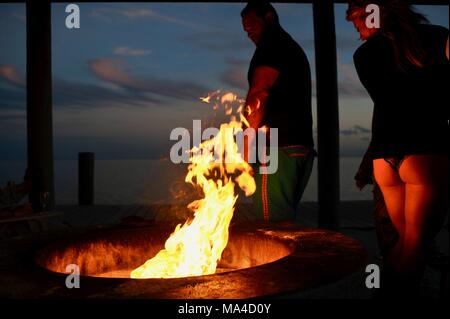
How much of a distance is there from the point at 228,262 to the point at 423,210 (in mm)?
1309

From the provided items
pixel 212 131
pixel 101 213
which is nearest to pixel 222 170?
pixel 212 131

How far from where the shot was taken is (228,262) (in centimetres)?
290

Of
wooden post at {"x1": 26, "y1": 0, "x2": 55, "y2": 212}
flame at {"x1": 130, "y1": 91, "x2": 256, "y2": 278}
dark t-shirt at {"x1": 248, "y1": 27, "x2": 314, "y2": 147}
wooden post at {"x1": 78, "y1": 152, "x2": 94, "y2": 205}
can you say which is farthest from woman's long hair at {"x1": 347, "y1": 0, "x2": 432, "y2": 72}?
wooden post at {"x1": 78, "y1": 152, "x2": 94, "y2": 205}

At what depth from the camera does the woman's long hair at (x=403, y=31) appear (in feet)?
7.13

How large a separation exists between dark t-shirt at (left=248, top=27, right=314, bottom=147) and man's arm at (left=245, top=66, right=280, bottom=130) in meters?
0.06

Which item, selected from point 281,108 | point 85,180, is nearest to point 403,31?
point 281,108

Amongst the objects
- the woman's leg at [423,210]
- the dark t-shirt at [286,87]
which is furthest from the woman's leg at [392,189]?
the dark t-shirt at [286,87]

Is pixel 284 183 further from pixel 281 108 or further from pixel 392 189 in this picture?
pixel 392 189

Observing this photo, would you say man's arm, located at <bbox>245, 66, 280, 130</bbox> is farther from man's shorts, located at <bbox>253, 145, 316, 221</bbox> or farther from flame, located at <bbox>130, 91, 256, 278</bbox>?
man's shorts, located at <bbox>253, 145, 316, 221</bbox>

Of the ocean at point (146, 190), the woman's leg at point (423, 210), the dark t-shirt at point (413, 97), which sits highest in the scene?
the dark t-shirt at point (413, 97)

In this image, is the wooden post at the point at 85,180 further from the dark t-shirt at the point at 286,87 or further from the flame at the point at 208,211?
the dark t-shirt at the point at 286,87

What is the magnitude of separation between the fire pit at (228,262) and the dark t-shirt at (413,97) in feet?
1.93

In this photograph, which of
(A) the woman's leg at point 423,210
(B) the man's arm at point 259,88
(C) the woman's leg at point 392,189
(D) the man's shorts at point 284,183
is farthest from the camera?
(D) the man's shorts at point 284,183
